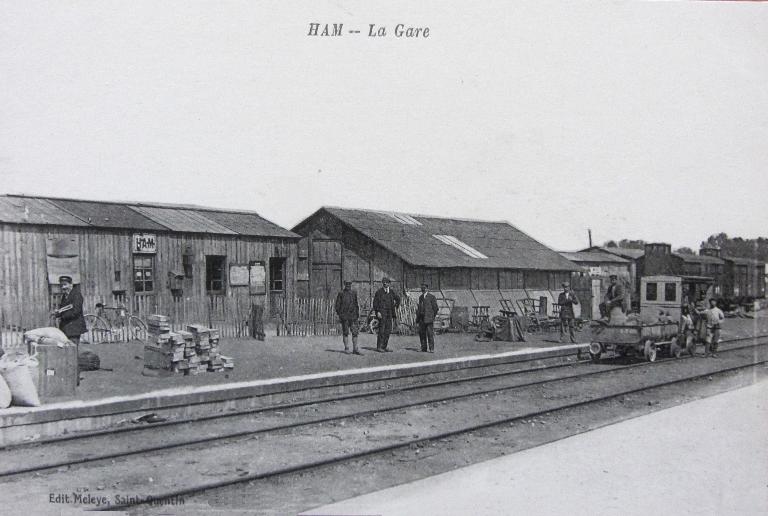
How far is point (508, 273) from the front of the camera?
24406mm

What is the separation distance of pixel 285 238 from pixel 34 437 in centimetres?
1419

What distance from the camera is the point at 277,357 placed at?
13680 millimetres

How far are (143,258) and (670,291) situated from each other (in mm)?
14757

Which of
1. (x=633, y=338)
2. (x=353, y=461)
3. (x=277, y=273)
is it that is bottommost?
(x=353, y=461)

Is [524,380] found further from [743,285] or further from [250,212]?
[743,285]

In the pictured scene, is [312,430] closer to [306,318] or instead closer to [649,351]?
[306,318]

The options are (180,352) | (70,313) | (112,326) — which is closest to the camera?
(70,313)

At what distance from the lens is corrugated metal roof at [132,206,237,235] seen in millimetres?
18500

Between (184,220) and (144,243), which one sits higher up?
(184,220)

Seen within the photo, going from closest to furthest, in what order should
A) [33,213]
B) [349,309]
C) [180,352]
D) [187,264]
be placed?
[180,352] → [33,213] → [349,309] → [187,264]

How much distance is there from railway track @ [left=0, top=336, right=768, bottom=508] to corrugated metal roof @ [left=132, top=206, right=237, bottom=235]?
10.3 meters

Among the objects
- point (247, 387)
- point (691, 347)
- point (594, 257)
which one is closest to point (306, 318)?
point (247, 387)

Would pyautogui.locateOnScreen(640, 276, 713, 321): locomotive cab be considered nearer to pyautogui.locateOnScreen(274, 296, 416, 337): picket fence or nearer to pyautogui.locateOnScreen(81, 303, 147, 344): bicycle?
pyautogui.locateOnScreen(274, 296, 416, 337): picket fence

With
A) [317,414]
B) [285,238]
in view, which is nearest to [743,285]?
[285,238]
